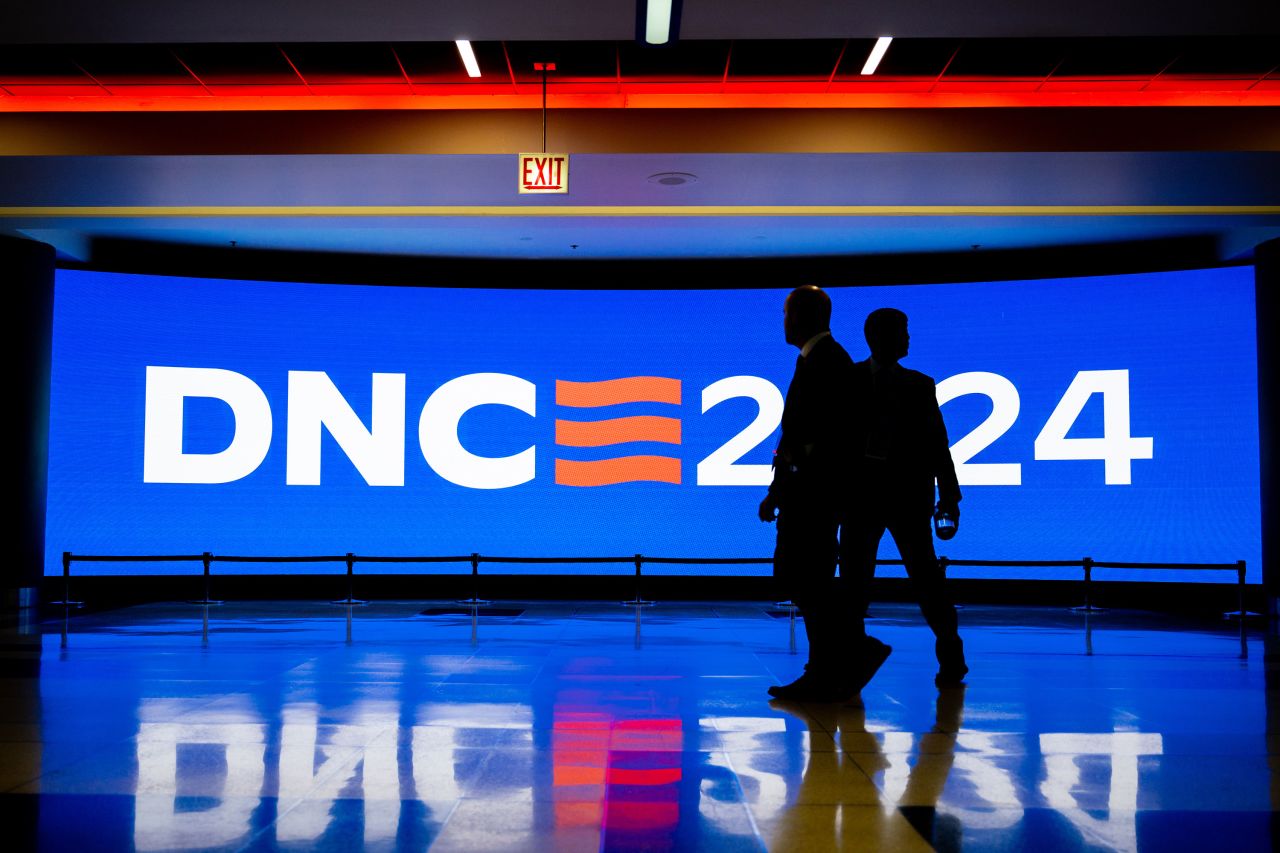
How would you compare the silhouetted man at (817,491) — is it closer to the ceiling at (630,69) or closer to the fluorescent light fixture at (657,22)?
the fluorescent light fixture at (657,22)

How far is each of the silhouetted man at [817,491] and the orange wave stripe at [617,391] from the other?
7.86 metres

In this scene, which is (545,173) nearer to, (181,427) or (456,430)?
(456,430)

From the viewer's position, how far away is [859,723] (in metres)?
4.80

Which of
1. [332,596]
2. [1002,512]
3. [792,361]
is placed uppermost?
[792,361]

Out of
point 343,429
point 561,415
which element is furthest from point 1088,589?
point 343,429

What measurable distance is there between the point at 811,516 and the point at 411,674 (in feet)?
8.59

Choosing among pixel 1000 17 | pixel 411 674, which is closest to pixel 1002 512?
pixel 1000 17

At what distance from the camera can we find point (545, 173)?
836 cm

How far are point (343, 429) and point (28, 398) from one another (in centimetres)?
315

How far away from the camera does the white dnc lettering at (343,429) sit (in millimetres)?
12914

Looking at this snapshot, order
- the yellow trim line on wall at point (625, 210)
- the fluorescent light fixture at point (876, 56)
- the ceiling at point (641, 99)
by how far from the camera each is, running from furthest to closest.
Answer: the yellow trim line on wall at point (625, 210) < the fluorescent light fixture at point (876, 56) < the ceiling at point (641, 99)

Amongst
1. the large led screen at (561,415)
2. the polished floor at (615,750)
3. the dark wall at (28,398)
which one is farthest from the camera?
the large led screen at (561,415)

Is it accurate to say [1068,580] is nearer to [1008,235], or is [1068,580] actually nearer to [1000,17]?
[1008,235]

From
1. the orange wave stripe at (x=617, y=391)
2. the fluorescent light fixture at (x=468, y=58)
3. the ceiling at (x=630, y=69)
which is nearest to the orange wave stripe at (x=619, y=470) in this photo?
the orange wave stripe at (x=617, y=391)
